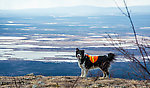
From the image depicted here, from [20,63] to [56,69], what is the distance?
5.87 meters

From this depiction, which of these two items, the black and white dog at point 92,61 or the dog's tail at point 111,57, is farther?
the dog's tail at point 111,57

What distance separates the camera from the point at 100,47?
159 ft

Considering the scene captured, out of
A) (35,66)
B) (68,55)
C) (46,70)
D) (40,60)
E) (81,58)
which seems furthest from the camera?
(68,55)

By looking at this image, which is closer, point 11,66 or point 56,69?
point 56,69

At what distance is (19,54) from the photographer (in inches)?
1629

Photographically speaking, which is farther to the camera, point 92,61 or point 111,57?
point 111,57

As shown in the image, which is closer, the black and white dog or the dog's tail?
the black and white dog

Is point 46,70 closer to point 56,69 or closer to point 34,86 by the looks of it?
point 56,69

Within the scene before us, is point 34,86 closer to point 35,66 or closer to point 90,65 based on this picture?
point 90,65

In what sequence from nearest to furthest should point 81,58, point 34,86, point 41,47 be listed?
point 34,86 < point 81,58 < point 41,47

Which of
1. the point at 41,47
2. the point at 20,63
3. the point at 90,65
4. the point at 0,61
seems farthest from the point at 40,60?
the point at 90,65

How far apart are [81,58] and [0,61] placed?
89.7 ft

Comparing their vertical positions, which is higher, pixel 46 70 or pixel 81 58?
pixel 81 58

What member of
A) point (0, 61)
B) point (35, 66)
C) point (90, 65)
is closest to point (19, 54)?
point (0, 61)
